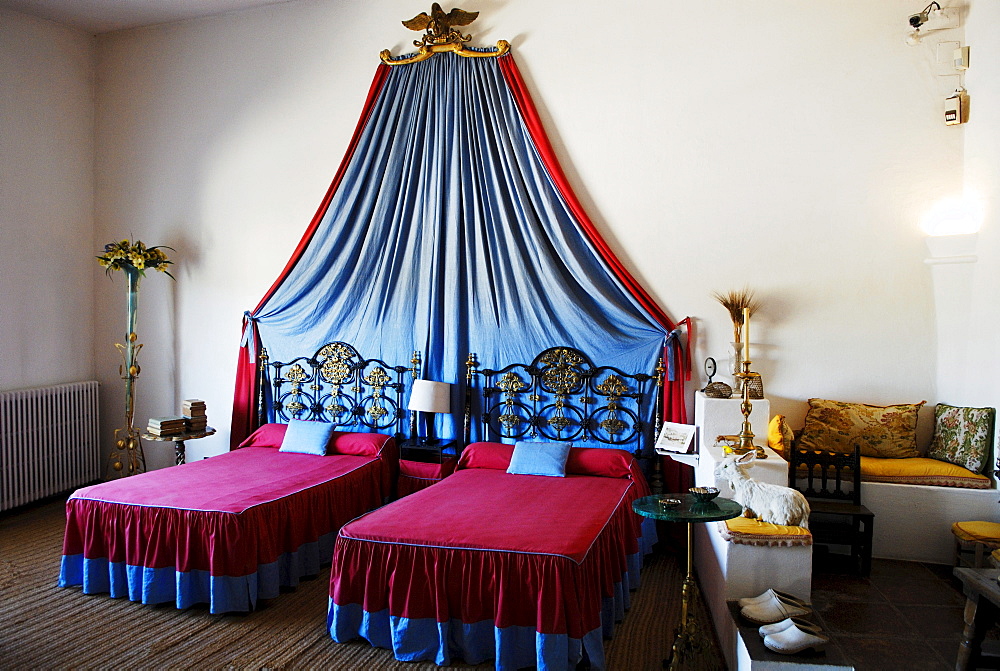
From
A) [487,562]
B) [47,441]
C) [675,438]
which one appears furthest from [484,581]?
[47,441]

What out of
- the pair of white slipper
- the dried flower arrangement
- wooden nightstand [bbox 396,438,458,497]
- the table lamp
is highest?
the dried flower arrangement

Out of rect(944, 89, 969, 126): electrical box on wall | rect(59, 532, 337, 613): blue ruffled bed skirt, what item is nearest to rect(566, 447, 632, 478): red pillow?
rect(59, 532, 337, 613): blue ruffled bed skirt

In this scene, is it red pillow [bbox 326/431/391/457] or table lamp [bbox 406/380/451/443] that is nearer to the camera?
table lamp [bbox 406/380/451/443]

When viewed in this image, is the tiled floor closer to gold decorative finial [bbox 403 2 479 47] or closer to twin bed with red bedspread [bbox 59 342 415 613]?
twin bed with red bedspread [bbox 59 342 415 613]

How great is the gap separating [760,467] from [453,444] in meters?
2.23

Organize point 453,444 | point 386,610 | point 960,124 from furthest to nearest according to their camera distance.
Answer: point 453,444 → point 960,124 → point 386,610

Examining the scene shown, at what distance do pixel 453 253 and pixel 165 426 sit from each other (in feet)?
8.34

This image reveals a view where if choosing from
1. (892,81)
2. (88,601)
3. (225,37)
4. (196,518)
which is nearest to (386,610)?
(196,518)

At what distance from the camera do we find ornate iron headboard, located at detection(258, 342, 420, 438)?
16.8 feet

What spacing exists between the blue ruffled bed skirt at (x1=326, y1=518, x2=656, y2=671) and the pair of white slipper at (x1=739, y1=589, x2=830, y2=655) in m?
0.67

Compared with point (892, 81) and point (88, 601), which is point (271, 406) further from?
point (892, 81)

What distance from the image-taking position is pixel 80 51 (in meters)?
5.92

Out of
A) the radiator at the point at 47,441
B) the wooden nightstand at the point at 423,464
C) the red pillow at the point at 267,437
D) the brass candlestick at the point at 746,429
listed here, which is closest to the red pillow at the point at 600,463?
the brass candlestick at the point at 746,429

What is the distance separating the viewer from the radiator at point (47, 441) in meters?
5.15
